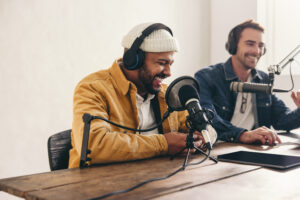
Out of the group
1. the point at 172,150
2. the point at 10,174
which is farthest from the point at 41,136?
the point at 172,150

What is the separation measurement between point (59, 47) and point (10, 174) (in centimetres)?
94

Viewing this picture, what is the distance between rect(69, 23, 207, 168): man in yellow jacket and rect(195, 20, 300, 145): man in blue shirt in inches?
23.3

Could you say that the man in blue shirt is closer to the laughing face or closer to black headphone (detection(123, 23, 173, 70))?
the laughing face

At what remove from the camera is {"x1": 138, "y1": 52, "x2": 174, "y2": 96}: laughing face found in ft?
5.50

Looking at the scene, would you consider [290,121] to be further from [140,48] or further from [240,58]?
[140,48]

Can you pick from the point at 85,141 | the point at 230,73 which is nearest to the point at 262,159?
the point at 85,141

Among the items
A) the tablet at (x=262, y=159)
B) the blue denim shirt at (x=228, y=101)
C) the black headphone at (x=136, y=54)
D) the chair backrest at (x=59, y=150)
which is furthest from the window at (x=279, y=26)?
the chair backrest at (x=59, y=150)

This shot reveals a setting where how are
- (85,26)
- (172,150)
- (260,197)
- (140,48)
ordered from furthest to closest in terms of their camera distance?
(85,26), (140,48), (172,150), (260,197)

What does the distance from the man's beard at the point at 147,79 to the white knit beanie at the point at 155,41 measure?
4.5 inches

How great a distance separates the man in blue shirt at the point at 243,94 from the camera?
2.36 metres

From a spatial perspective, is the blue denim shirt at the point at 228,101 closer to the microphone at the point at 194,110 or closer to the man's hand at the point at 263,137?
the man's hand at the point at 263,137

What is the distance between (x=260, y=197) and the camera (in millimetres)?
849

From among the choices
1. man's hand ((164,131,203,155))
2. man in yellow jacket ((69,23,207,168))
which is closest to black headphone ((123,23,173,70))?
man in yellow jacket ((69,23,207,168))

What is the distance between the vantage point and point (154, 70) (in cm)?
169
